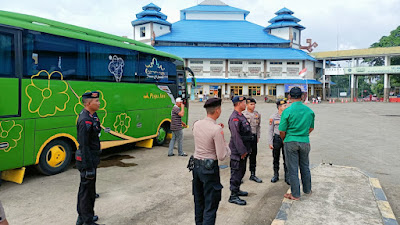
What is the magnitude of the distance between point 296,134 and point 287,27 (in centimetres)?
4941

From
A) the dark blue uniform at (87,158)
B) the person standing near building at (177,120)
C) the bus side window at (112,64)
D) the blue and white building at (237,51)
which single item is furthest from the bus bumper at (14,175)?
the blue and white building at (237,51)

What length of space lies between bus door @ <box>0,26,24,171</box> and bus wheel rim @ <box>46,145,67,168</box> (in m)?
A: 0.80

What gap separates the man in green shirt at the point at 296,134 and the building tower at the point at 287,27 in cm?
4790

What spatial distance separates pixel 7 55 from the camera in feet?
19.4

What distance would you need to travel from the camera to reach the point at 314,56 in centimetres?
5028

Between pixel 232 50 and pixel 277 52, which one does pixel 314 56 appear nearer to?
pixel 277 52

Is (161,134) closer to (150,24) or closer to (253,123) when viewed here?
(253,123)

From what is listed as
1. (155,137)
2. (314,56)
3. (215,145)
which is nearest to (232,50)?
(314,56)

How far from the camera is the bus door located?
229 inches

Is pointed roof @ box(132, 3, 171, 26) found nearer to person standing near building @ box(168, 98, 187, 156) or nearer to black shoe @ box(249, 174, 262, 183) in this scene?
person standing near building @ box(168, 98, 187, 156)

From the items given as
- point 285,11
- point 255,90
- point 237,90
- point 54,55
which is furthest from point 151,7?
point 54,55

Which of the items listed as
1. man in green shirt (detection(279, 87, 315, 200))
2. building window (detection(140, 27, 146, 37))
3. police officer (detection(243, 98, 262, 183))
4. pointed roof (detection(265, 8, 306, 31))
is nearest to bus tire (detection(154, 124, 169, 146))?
police officer (detection(243, 98, 262, 183))

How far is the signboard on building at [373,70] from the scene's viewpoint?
4451cm

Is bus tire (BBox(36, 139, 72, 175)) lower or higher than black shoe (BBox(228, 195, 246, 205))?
higher
